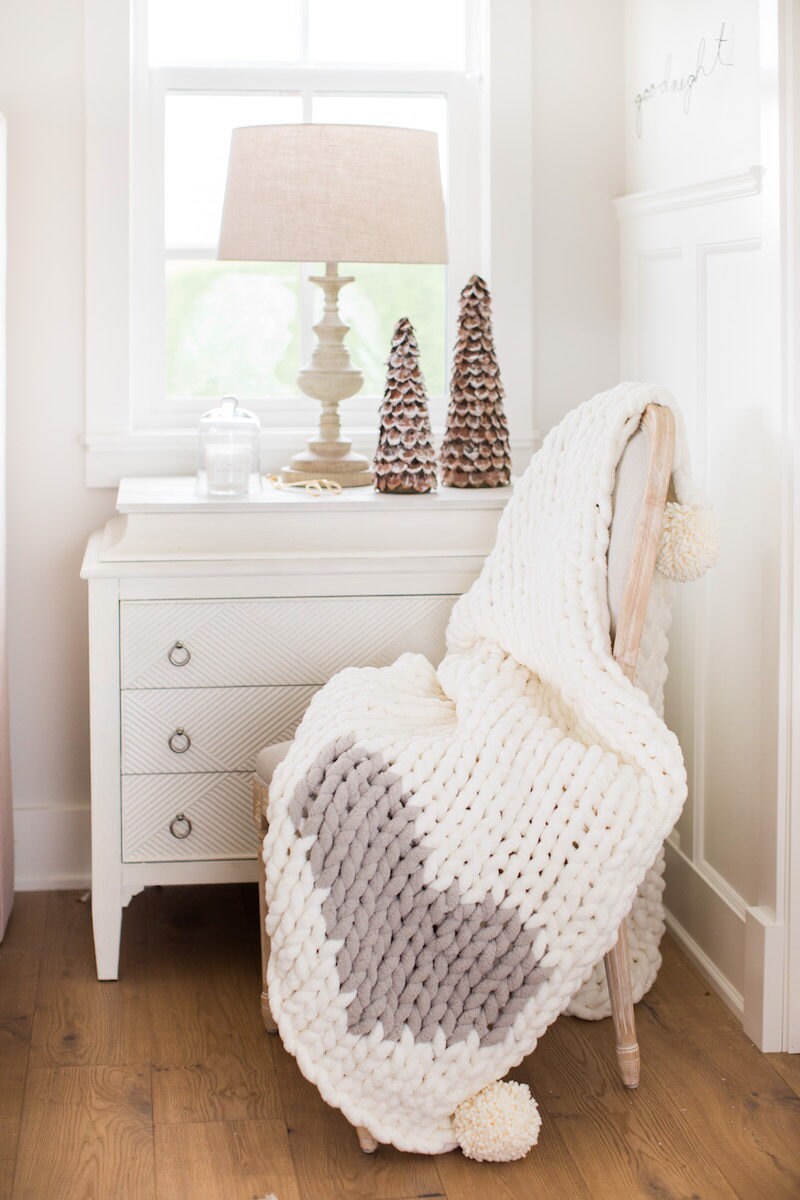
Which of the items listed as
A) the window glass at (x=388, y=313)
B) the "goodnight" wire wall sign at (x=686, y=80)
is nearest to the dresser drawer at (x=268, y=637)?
the window glass at (x=388, y=313)

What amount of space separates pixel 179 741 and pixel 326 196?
966 mm

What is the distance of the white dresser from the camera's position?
240 centimetres

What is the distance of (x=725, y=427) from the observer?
2.37 m

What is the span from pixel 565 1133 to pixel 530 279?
1656 mm

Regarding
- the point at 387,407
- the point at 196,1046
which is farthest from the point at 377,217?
the point at 196,1046

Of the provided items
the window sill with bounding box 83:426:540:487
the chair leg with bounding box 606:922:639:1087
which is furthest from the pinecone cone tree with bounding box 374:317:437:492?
the chair leg with bounding box 606:922:639:1087

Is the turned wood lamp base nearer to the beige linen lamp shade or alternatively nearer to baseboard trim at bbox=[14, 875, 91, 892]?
the beige linen lamp shade

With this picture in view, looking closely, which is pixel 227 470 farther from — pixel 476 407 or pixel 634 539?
pixel 634 539

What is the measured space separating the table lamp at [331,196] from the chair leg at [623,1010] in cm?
121

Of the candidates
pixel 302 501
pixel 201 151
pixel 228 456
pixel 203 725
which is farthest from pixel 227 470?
pixel 201 151

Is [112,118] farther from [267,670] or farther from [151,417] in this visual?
[267,670]

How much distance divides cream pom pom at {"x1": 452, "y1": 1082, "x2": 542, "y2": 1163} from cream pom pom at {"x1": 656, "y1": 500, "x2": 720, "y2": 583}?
2.57ft

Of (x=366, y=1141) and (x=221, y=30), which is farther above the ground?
(x=221, y=30)

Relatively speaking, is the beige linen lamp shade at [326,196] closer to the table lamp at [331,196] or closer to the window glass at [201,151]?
the table lamp at [331,196]
